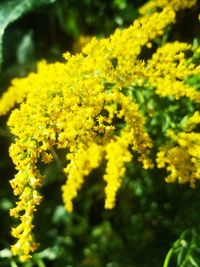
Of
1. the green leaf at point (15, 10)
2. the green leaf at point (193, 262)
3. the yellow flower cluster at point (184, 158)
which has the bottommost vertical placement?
the green leaf at point (193, 262)

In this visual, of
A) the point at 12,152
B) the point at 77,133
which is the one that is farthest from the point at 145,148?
the point at 12,152

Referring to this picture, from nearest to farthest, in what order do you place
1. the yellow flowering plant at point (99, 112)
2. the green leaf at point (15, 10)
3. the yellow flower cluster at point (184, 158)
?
1. the yellow flowering plant at point (99, 112)
2. the yellow flower cluster at point (184, 158)
3. the green leaf at point (15, 10)

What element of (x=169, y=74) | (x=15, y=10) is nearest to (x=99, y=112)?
(x=169, y=74)

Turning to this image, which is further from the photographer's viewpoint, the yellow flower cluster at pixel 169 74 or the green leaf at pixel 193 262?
the green leaf at pixel 193 262

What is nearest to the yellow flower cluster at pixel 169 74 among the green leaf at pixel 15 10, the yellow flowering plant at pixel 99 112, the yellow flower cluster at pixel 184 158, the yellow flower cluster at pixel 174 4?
the yellow flowering plant at pixel 99 112

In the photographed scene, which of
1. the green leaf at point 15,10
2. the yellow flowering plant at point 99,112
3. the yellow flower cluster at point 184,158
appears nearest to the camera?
the yellow flowering plant at point 99,112

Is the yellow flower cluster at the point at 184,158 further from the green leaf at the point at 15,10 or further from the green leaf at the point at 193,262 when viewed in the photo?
the green leaf at the point at 15,10

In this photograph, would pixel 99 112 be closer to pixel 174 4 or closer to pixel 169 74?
pixel 169 74

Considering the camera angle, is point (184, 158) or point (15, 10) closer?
point (184, 158)

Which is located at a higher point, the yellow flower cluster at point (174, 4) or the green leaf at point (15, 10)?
the green leaf at point (15, 10)

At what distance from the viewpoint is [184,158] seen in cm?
178

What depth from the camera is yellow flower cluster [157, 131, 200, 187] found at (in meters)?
1.76

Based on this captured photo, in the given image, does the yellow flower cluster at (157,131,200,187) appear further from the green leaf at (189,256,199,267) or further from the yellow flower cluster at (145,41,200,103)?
the green leaf at (189,256,199,267)

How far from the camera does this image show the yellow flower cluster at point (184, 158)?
5.78 ft
